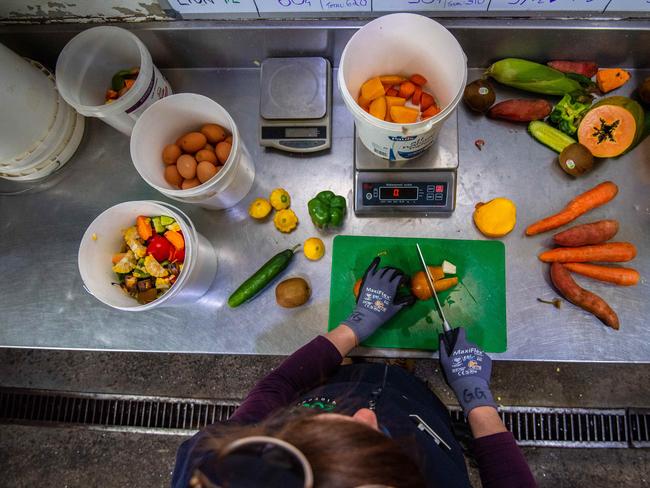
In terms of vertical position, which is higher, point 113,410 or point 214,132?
point 214,132

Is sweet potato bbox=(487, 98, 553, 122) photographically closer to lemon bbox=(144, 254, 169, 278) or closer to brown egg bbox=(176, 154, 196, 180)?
brown egg bbox=(176, 154, 196, 180)

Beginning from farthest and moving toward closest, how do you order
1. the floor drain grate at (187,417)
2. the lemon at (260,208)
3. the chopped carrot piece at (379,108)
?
the floor drain grate at (187,417) → the lemon at (260,208) → the chopped carrot piece at (379,108)

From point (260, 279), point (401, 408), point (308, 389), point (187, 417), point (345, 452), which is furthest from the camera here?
point (187, 417)

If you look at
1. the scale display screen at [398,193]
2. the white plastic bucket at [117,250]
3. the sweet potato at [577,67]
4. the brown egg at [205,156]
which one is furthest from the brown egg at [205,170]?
the sweet potato at [577,67]

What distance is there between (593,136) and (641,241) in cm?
34

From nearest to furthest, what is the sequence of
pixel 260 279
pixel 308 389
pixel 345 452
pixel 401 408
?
1. pixel 345 452
2. pixel 401 408
3. pixel 308 389
4. pixel 260 279

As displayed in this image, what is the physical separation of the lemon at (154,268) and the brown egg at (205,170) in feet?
0.86

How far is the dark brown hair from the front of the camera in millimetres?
655

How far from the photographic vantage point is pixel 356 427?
720 millimetres

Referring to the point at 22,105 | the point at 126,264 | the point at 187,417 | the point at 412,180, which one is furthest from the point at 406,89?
the point at 187,417

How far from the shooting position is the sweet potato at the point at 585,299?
1260 mm

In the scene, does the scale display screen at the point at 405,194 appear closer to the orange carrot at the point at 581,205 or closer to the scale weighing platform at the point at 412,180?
the scale weighing platform at the point at 412,180

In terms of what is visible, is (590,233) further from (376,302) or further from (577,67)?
(376,302)

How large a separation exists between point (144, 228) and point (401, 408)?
0.84 metres
